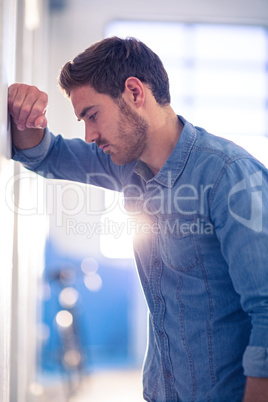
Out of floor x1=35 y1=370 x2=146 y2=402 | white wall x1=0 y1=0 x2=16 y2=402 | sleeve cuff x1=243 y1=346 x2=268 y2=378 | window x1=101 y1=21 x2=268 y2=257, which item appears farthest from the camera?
window x1=101 y1=21 x2=268 y2=257

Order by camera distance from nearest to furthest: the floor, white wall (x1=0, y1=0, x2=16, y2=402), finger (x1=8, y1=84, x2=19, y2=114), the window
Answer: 1. white wall (x1=0, y1=0, x2=16, y2=402)
2. finger (x1=8, y1=84, x2=19, y2=114)
3. the floor
4. the window

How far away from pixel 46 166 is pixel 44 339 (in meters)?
2.39

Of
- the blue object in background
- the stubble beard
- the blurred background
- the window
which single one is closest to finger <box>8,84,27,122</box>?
the stubble beard

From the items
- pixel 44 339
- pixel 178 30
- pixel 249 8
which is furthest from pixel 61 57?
pixel 44 339

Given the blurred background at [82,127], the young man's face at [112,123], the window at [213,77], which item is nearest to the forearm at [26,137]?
the young man's face at [112,123]

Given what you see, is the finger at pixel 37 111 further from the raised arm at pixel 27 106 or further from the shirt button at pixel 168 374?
the shirt button at pixel 168 374

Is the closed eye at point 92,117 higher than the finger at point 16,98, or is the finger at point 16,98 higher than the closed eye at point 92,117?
the finger at point 16,98

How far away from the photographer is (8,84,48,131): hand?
3.88 ft

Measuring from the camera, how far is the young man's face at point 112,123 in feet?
4.15

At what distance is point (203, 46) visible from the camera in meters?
3.64

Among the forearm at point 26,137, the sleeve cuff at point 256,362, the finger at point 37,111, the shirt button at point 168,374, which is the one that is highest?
the finger at point 37,111

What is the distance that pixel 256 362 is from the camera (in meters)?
0.91

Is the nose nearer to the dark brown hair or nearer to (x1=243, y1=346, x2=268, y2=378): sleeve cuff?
the dark brown hair

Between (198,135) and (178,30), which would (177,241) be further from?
(178,30)
